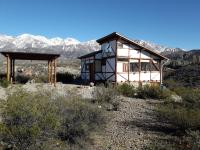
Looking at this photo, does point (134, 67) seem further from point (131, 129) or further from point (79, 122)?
point (79, 122)

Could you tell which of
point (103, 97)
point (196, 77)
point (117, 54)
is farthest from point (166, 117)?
point (196, 77)

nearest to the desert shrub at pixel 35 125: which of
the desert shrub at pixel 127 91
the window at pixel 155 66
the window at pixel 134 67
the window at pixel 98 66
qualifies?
the desert shrub at pixel 127 91

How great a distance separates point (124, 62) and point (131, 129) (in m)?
18.7

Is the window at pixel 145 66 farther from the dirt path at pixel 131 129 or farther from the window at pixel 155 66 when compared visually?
the dirt path at pixel 131 129

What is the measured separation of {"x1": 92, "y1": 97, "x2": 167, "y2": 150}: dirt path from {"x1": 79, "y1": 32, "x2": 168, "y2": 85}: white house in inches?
522

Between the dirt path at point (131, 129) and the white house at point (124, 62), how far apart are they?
43.5 feet

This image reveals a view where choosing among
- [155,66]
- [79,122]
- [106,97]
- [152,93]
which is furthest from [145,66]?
[79,122]

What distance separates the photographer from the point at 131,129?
12.3 meters

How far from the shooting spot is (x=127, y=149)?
976 centimetres

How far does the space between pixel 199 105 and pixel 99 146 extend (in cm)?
751

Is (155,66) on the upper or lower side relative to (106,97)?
upper

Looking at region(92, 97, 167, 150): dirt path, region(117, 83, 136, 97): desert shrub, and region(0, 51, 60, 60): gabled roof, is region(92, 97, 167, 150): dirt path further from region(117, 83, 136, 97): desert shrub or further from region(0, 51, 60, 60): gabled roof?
region(0, 51, 60, 60): gabled roof

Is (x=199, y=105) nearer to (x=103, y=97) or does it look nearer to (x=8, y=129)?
(x=103, y=97)

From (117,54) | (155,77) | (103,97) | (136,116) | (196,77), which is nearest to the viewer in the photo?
(136,116)
